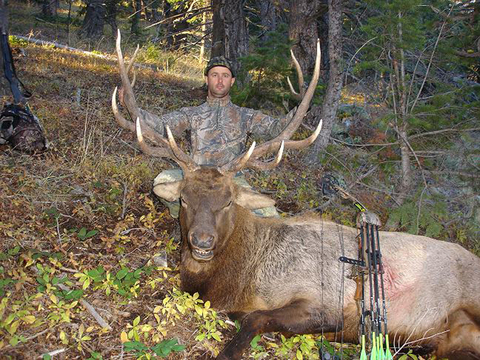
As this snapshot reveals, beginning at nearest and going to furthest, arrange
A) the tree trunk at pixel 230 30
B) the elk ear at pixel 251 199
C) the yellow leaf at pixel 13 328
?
the yellow leaf at pixel 13 328 → the elk ear at pixel 251 199 → the tree trunk at pixel 230 30

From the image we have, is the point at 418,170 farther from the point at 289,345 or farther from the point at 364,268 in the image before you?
the point at 289,345

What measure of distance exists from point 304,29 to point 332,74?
6.20 ft

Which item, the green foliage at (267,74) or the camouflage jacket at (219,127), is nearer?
the camouflage jacket at (219,127)

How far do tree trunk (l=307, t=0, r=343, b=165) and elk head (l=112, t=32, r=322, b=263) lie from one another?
2.61 meters

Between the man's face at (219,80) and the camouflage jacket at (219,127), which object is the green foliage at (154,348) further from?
the man's face at (219,80)

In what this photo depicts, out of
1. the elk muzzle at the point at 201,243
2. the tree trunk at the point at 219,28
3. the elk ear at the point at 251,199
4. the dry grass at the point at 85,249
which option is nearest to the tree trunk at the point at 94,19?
the tree trunk at the point at 219,28

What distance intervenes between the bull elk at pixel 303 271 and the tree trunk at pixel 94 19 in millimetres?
15498

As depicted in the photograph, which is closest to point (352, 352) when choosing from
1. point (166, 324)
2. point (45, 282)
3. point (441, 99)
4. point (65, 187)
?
point (166, 324)

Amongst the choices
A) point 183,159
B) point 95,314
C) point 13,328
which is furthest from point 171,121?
point 13,328

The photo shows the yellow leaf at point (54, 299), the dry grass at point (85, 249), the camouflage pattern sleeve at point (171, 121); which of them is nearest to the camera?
the dry grass at point (85, 249)

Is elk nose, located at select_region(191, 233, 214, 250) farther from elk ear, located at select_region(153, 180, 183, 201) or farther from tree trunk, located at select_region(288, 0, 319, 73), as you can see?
tree trunk, located at select_region(288, 0, 319, 73)

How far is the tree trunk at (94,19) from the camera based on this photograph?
712 inches

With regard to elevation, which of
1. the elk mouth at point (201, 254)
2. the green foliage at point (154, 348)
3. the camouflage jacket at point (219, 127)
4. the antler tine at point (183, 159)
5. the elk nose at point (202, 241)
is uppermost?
the camouflage jacket at point (219, 127)

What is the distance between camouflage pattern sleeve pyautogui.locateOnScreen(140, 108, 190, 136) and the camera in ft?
16.0
